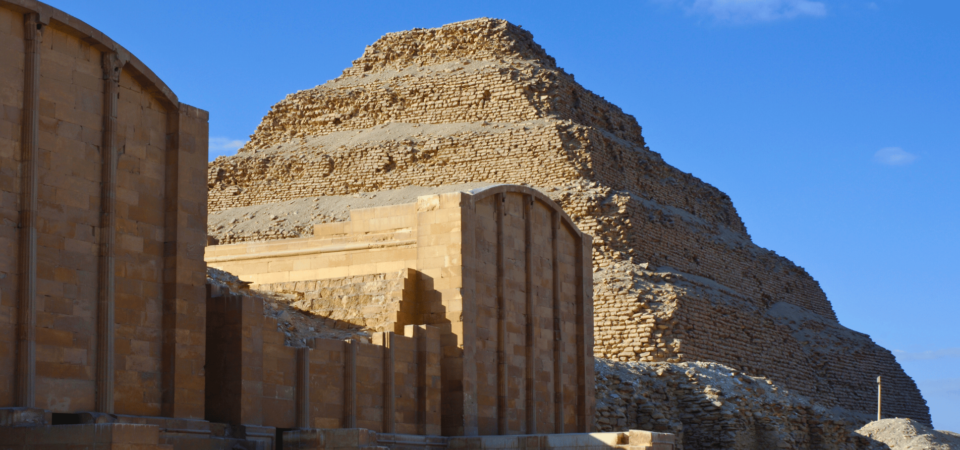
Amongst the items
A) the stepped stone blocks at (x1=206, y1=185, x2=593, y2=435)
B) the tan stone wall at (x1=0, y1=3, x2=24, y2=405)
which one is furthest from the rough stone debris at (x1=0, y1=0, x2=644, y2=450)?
the stepped stone blocks at (x1=206, y1=185, x2=593, y2=435)

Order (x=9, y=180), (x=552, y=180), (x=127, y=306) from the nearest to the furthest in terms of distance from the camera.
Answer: (x=9, y=180), (x=127, y=306), (x=552, y=180)

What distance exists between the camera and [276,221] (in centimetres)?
6341

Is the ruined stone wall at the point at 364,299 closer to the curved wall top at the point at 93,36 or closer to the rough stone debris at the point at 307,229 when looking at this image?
the rough stone debris at the point at 307,229

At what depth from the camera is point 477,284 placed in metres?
23.0

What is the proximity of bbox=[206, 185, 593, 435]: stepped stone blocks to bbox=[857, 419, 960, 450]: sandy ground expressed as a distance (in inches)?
685

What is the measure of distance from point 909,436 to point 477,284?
23.0 m

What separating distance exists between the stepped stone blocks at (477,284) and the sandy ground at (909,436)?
1739 cm

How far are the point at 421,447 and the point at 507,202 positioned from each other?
5.04 metres

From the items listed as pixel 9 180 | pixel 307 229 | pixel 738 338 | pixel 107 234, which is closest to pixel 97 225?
pixel 107 234

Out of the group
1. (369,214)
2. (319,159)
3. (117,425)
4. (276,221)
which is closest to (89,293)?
(117,425)

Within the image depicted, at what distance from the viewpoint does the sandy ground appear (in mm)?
40406

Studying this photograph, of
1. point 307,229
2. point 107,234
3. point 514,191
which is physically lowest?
point 107,234

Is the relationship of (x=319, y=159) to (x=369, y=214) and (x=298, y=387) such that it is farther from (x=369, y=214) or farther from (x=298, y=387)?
(x=298, y=387)

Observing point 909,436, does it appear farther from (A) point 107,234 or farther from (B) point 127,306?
(A) point 107,234
